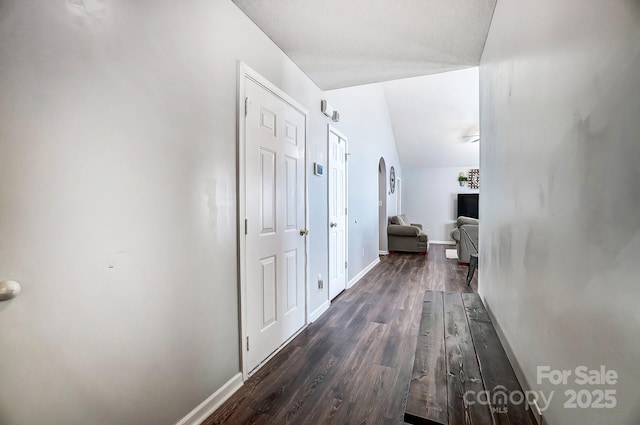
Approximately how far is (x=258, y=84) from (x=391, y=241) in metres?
5.97

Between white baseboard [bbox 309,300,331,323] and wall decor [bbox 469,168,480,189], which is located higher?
wall decor [bbox 469,168,480,189]

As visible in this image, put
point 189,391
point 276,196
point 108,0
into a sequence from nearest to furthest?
point 108,0 → point 189,391 → point 276,196

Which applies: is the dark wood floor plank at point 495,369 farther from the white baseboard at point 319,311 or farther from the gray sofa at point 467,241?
the gray sofa at point 467,241

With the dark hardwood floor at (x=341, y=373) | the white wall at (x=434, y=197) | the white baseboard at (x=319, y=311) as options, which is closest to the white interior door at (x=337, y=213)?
the white baseboard at (x=319, y=311)

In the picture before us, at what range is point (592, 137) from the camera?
66 centimetres

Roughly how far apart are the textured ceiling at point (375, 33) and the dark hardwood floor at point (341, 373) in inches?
95.1

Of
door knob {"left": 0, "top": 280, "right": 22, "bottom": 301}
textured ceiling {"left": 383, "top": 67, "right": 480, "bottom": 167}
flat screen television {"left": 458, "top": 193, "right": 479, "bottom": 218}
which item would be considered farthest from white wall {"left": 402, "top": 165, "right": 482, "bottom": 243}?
door knob {"left": 0, "top": 280, "right": 22, "bottom": 301}

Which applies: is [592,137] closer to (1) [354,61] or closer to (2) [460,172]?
(1) [354,61]

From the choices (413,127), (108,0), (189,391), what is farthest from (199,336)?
(413,127)

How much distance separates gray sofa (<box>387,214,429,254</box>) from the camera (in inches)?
280

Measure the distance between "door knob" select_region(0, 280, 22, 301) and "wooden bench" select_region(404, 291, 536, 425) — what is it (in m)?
1.29

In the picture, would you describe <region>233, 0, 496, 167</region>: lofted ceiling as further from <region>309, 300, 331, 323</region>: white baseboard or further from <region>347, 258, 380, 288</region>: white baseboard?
<region>347, 258, 380, 288</region>: white baseboard

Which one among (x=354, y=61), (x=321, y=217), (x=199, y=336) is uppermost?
(x=354, y=61)

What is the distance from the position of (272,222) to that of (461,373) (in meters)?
1.58
